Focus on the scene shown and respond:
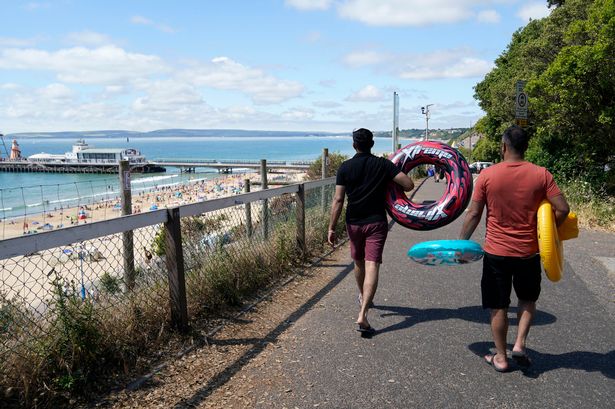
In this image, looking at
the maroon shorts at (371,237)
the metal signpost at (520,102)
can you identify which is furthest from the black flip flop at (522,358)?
the metal signpost at (520,102)

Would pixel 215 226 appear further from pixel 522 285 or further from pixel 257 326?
pixel 522 285

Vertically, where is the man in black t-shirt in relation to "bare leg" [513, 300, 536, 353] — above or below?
above

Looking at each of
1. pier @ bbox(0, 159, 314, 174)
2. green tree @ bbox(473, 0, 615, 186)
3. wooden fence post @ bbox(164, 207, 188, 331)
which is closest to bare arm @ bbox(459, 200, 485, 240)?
wooden fence post @ bbox(164, 207, 188, 331)

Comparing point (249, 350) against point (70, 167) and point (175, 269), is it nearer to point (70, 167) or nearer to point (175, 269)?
point (175, 269)

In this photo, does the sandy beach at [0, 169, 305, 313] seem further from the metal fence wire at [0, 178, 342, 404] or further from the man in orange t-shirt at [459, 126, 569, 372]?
the man in orange t-shirt at [459, 126, 569, 372]

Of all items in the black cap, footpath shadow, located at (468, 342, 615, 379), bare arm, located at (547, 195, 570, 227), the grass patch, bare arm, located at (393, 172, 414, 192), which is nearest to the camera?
bare arm, located at (547, 195, 570, 227)

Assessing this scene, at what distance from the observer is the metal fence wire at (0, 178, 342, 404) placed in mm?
3291

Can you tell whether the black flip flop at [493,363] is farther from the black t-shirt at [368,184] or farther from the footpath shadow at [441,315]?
the black t-shirt at [368,184]

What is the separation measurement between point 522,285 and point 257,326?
239cm

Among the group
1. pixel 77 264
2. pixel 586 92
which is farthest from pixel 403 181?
pixel 586 92

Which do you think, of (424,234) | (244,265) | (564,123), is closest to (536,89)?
(564,123)

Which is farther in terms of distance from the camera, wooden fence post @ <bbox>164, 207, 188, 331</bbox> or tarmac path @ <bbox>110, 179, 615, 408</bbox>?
wooden fence post @ <bbox>164, 207, 188, 331</bbox>

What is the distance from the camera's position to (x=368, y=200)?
454 cm

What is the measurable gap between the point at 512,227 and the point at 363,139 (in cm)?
158
